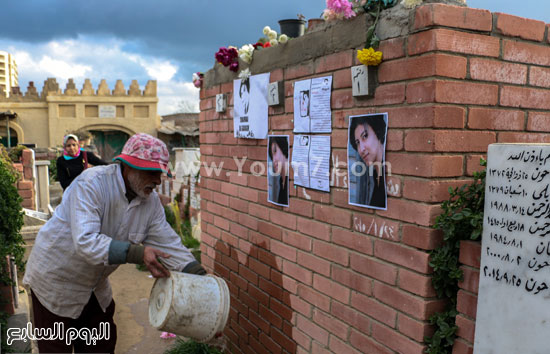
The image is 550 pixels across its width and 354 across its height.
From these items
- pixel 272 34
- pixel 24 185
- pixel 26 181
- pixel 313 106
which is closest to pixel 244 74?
pixel 272 34

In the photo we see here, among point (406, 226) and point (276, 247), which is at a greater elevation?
point (406, 226)

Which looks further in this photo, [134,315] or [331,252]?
[134,315]

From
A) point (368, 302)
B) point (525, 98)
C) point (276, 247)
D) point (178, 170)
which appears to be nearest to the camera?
point (525, 98)

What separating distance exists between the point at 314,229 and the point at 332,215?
0.21m

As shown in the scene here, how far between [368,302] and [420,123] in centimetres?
95

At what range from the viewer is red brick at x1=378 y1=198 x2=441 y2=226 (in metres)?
1.83

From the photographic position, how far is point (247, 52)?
3246 millimetres

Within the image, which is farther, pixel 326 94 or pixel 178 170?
pixel 178 170

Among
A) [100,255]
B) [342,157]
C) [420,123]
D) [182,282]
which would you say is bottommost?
[182,282]

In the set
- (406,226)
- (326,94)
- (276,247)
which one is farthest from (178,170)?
(406,226)

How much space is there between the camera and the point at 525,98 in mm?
2004

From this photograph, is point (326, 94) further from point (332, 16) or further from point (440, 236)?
point (440, 236)

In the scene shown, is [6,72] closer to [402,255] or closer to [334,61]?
[334,61]

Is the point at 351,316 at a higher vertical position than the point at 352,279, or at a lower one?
lower
